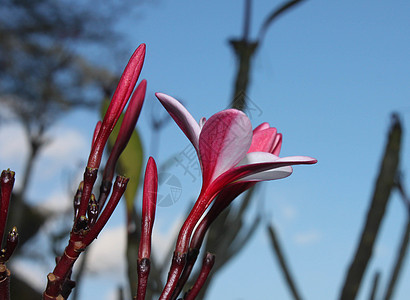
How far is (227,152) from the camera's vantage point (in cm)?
29

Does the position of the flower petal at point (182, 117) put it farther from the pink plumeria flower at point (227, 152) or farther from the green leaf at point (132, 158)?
the green leaf at point (132, 158)

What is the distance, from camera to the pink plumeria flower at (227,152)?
273 millimetres

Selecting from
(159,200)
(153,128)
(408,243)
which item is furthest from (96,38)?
(159,200)

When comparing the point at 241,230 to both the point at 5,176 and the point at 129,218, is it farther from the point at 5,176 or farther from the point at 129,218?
the point at 5,176

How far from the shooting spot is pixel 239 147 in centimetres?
28

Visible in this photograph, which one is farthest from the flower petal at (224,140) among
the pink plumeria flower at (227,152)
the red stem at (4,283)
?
the red stem at (4,283)

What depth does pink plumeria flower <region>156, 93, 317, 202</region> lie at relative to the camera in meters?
0.27

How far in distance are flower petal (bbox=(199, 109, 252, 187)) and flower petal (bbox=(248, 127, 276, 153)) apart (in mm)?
33

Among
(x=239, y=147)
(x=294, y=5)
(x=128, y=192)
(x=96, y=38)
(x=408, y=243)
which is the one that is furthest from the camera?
(x=96, y=38)

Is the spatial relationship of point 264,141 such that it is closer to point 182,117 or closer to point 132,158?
point 182,117

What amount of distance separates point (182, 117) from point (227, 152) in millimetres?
34

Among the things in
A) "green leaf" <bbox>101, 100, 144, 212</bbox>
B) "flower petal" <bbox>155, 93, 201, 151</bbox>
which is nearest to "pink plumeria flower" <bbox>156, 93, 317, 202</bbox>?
"flower petal" <bbox>155, 93, 201, 151</bbox>

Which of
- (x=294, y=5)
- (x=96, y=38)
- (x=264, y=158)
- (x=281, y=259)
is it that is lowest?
(x=281, y=259)

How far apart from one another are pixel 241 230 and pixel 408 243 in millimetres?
338
